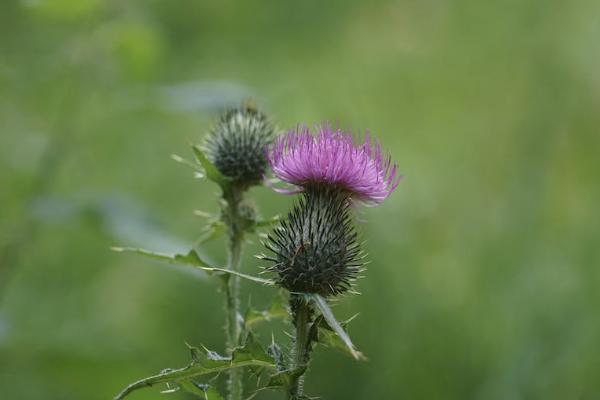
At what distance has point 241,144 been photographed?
8.50 ft

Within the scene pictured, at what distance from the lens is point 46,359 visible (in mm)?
3383

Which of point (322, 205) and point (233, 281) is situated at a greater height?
point (322, 205)

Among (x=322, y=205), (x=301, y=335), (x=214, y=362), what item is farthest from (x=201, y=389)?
(x=322, y=205)

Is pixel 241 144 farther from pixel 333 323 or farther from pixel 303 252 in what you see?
pixel 333 323

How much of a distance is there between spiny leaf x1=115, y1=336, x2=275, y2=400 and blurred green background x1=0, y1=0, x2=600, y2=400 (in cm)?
108

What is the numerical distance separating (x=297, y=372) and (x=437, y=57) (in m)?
7.69

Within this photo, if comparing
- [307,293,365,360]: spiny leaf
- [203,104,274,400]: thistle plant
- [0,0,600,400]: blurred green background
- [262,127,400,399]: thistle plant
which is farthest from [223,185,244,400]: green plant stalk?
[0,0,600,400]: blurred green background

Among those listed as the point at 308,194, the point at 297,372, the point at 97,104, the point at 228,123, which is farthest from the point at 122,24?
the point at 297,372

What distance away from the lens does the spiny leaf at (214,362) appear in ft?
5.67

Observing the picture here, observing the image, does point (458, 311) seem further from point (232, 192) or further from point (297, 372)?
point (297, 372)

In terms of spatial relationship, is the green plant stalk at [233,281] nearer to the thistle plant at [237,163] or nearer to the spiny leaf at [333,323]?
the thistle plant at [237,163]

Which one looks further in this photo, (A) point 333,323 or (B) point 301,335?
(B) point 301,335

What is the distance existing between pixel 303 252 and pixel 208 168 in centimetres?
39

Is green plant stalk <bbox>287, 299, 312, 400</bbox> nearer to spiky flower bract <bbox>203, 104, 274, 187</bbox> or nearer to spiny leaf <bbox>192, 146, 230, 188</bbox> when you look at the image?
spiny leaf <bbox>192, 146, 230, 188</bbox>
